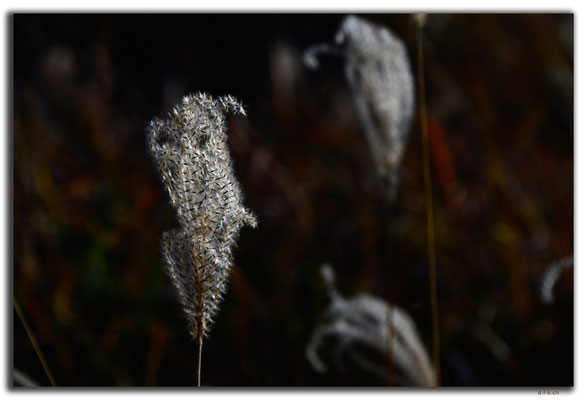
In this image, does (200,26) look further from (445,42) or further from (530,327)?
(530,327)

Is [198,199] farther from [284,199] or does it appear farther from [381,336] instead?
[284,199]

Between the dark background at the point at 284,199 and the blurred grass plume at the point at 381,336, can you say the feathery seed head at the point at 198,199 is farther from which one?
the dark background at the point at 284,199

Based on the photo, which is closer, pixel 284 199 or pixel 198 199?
pixel 198 199

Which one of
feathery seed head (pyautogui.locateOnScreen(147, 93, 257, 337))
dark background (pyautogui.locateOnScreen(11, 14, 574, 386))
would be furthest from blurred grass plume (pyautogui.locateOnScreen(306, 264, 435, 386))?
feathery seed head (pyautogui.locateOnScreen(147, 93, 257, 337))

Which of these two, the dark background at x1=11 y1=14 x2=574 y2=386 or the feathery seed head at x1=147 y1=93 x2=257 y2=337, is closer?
the feathery seed head at x1=147 y1=93 x2=257 y2=337

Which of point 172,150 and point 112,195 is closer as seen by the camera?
point 172,150

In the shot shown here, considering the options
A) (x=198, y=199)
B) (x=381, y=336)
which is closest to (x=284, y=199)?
(x=381, y=336)

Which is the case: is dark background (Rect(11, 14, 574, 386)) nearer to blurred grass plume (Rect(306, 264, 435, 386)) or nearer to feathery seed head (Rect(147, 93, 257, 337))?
blurred grass plume (Rect(306, 264, 435, 386))
